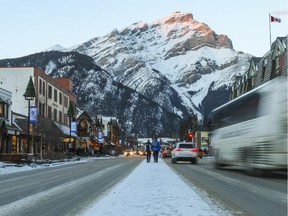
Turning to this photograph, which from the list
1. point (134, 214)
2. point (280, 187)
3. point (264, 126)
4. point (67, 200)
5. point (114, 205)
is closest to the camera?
point (134, 214)

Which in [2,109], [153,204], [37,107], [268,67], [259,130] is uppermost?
[268,67]

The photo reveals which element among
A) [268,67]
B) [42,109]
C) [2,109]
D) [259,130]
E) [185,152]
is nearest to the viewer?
[259,130]

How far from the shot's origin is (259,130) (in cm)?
1773

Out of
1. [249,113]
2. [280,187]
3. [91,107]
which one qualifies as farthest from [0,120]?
[91,107]

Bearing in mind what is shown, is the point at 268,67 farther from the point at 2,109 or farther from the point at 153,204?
the point at 153,204

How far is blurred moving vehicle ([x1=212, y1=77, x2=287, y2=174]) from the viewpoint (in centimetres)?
1619

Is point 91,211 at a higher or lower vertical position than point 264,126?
lower

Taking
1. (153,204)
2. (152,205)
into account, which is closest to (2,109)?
(153,204)

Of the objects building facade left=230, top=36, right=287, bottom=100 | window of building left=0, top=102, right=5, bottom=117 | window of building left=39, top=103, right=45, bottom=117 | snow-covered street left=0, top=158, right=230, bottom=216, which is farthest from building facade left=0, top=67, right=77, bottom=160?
snow-covered street left=0, top=158, right=230, bottom=216

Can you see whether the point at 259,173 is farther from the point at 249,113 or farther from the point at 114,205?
the point at 114,205

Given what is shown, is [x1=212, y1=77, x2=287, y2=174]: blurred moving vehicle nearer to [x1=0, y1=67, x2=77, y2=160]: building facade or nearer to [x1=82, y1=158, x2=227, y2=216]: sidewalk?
[x1=82, y1=158, x2=227, y2=216]: sidewalk

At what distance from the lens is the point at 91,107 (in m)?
193

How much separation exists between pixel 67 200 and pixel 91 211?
2186mm

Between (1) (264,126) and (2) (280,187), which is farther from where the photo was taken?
(1) (264,126)
